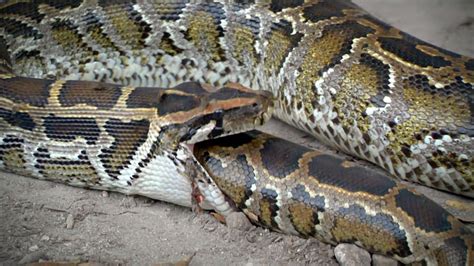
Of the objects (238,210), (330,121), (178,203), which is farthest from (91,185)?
(330,121)

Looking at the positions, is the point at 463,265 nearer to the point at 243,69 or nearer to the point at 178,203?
the point at 178,203

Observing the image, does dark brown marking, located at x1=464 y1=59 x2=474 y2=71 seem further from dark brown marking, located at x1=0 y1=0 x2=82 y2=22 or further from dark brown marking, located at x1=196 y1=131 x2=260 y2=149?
dark brown marking, located at x1=0 y1=0 x2=82 y2=22

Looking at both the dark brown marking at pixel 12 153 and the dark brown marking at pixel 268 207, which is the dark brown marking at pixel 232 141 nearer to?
the dark brown marking at pixel 268 207

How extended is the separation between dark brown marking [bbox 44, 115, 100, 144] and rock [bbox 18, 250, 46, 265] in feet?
3.60

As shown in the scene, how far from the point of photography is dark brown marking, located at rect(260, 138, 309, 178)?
5.09m

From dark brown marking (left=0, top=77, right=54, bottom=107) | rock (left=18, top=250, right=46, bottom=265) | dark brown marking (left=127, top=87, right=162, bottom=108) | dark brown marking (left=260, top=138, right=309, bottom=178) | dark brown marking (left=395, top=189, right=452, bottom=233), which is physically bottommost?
rock (left=18, top=250, right=46, bottom=265)

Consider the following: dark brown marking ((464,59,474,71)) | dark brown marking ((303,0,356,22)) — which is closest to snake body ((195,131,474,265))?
dark brown marking ((464,59,474,71))

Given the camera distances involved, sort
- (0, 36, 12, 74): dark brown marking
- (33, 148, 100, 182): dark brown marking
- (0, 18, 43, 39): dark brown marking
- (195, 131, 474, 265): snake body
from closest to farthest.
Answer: (195, 131, 474, 265): snake body, (33, 148, 100, 182): dark brown marking, (0, 36, 12, 74): dark brown marking, (0, 18, 43, 39): dark brown marking

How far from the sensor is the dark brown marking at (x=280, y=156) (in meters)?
5.09

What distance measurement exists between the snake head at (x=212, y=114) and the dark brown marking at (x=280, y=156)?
230 millimetres

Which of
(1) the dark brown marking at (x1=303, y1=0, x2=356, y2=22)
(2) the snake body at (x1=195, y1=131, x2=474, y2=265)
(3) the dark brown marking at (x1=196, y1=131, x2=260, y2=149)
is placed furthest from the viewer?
(1) the dark brown marking at (x1=303, y1=0, x2=356, y2=22)

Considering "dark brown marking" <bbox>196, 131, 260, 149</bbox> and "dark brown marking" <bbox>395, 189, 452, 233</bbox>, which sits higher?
"dark brown marking" <bbox>395, 189, 452, 233</bbox>

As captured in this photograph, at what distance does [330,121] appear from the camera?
20.0 ft

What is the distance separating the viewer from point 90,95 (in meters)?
5.58
